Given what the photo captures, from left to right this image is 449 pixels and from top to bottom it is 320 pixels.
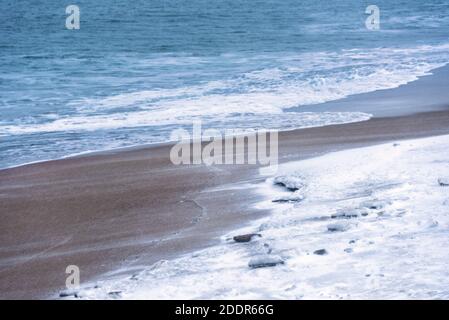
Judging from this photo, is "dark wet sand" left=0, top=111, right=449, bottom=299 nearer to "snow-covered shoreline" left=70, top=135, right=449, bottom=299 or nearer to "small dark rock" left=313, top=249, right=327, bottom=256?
"snow-covered shoreline" left=70, top=135, right=449, bottom=299

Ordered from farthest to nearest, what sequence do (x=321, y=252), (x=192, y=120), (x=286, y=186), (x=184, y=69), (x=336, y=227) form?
(x=184, y=69), (x=192, y=120), (x=286, y=186), (x=336, y=227), (x=321, y=252)

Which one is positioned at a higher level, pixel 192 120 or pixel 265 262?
pixel 265 262

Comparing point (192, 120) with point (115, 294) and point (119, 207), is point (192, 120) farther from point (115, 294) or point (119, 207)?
point (115, 294)

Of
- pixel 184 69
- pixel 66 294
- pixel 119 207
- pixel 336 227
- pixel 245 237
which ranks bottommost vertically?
pixel 184 69

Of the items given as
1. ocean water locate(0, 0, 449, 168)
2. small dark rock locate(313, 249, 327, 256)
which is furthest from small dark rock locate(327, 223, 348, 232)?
ocean water locate(0, 0, 449, 168)

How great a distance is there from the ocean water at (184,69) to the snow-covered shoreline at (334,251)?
544cm

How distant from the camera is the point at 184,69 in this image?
77.3 feet

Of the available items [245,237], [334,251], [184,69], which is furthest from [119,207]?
[184,69]

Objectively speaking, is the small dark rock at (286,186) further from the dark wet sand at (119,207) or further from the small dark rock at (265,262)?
the small dark rock at (265,262)

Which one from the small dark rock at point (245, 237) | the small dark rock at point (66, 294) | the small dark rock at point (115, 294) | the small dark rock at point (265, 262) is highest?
the small dark rock at point (265, 262)

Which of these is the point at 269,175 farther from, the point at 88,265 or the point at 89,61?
the point at 89,61

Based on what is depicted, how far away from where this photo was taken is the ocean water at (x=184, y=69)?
13625mm

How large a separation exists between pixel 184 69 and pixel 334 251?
18.5m

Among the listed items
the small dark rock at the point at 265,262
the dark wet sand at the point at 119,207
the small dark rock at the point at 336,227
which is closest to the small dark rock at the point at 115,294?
the dark wet sand at the point at 119,207
